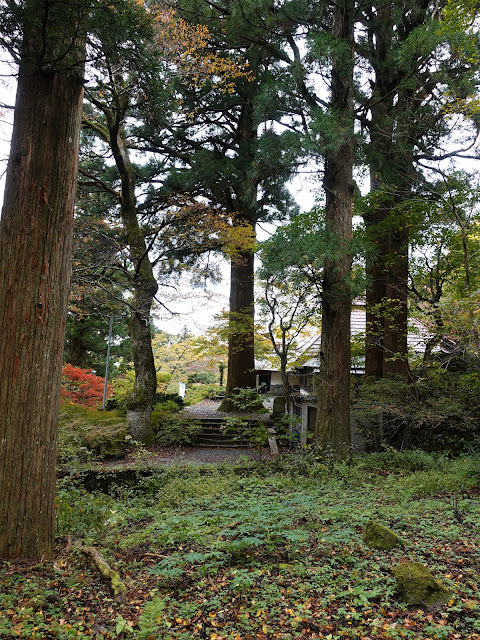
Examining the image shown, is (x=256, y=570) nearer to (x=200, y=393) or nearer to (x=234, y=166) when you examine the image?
(x=234, y=166)

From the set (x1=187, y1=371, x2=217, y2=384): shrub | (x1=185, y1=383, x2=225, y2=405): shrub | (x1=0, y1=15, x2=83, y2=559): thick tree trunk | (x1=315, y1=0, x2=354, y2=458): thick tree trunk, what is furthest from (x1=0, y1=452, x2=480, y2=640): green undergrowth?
(x1=187, y1=371, x2=217, y2=384): shrub

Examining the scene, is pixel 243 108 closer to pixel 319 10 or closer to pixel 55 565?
pixel 319 10

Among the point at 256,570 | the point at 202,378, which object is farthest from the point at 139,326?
the point at 202,378

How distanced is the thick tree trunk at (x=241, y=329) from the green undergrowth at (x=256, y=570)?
9.56m

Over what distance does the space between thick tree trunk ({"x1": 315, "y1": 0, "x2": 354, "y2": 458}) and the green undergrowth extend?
2.25 m

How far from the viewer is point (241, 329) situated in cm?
1470

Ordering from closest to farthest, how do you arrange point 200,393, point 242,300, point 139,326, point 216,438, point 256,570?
point 256,570, point 139,326, point 216,438, point 242,300, point 200,393

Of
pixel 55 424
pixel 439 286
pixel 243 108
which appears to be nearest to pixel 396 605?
pixel 55 424

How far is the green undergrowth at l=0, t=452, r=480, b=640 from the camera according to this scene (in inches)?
104

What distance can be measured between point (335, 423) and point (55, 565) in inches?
221

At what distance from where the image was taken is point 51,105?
3.92 metres

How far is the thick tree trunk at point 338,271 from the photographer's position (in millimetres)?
7879

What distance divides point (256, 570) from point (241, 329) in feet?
37.6

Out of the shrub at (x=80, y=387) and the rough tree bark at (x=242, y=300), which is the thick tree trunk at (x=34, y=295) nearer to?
the shrub at (x=80, y=387)
